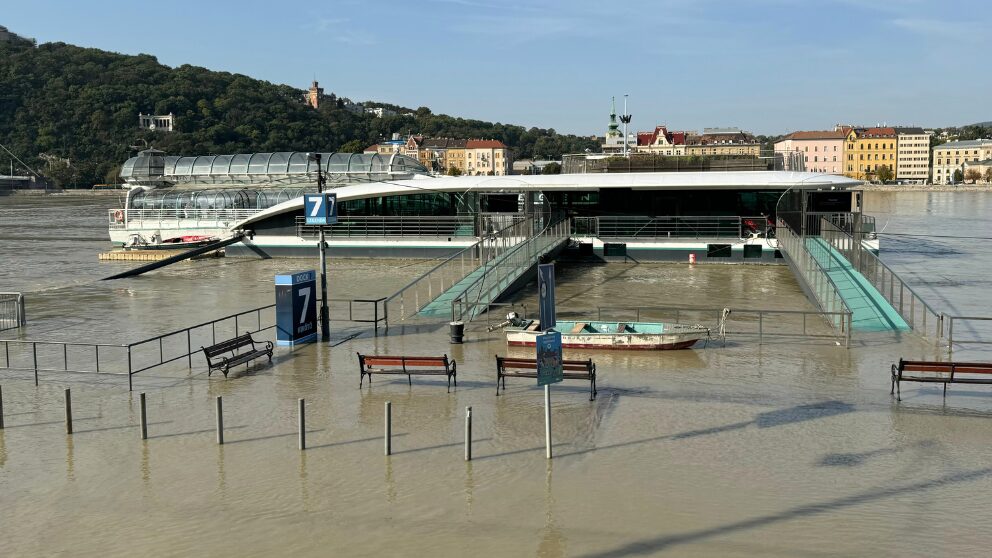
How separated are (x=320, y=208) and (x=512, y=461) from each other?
11.0 meters

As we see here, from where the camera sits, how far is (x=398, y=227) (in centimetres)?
4650

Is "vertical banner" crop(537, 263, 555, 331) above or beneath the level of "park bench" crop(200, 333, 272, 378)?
above

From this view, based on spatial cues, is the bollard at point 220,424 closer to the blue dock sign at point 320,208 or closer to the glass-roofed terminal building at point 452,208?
the blue dock sign at point 320,208

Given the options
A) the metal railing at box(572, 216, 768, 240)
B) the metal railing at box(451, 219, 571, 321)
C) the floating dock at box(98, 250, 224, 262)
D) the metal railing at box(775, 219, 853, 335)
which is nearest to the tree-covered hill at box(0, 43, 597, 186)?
the floating dock at box(98, 250, 224, 262)

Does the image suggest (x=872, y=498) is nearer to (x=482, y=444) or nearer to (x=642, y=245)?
(x=482, y=444)

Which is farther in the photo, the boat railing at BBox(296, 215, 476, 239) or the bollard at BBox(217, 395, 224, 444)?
the boat railing at BBox(296, 215, 476, 239)

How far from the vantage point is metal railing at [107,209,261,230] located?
5141 centimetres

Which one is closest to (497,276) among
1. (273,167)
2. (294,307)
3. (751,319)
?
(751,319)

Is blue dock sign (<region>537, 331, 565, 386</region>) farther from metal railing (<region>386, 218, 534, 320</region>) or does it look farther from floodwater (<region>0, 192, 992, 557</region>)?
metal railing (<region>386, 218, 534, 320</region>)

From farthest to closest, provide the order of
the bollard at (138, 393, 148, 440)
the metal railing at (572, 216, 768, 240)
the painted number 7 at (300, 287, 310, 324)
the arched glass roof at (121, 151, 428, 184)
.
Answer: the arched glass roof at (121, 151, 428, 184) < the metal railing at (572, 216, 768, 240) < the painted number 7 at (300, 287, 310, 324) < the bollard at (138, 393, 148, 440)

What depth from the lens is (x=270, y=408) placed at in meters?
15.7

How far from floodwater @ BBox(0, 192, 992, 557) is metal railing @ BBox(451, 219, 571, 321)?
7.84ft

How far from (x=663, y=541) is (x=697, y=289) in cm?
2436

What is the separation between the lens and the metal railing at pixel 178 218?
51406mm
